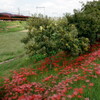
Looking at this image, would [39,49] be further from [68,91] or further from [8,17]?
[8,17]

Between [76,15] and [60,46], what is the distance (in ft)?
11.2

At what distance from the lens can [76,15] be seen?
10516 mm

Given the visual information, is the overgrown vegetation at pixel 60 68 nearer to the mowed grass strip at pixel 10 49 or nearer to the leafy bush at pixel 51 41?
the leafy bush at pixel 51 41

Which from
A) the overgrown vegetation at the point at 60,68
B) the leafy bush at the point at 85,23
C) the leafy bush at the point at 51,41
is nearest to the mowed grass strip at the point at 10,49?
the overgrown vegetation at the point at 60,68

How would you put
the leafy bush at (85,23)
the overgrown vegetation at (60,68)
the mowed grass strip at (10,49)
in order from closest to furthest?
the overgrown vegetation at (60,68) < the leafy bush at (85,23) < the mowed grass strip at (10,49)

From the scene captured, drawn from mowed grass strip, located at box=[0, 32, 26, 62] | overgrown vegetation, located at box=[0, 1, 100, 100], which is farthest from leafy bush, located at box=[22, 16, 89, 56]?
mowed grass strip, located at box=[0, 32, 26, 62]

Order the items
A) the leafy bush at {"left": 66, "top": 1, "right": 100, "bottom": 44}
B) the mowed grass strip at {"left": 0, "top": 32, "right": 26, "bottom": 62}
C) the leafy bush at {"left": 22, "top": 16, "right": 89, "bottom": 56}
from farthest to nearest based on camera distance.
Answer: the mowed grass strip at {"left": 0, "top": 32, "right": 26, "bottom": 62} < the leafy bush at {"left": 66, "top": 1, "right": 100, "bottom": 44} < the leafy bush at {"left": 22, "top": 16, "right": 89, "bottom": 56}

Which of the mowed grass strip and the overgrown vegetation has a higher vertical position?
the overgrown vegetation

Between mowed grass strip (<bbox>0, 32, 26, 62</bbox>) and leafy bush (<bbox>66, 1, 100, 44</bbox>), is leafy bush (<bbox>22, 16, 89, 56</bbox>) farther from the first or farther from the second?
mowed grass strip (<bbox>0, 32, 26, 62</bbox>)

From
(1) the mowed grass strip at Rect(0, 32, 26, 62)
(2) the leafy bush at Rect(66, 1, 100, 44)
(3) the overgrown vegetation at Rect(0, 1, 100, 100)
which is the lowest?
(1) the mowed grass strip at Rect(0, 32, 26, 62)

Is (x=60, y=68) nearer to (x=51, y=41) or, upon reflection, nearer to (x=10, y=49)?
(x=51, y=41)

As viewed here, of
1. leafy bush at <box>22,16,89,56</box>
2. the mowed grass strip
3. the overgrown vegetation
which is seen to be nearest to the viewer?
the overgrown vegetation

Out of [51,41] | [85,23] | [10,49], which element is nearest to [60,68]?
[51,41]

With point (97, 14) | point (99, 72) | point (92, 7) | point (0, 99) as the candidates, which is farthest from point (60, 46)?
point (92, 7)
